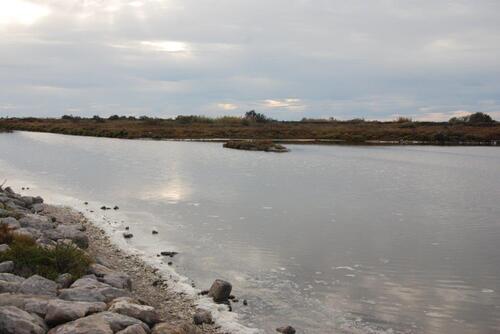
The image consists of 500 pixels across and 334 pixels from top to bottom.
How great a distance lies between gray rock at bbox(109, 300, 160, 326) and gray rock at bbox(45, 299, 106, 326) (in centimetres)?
29

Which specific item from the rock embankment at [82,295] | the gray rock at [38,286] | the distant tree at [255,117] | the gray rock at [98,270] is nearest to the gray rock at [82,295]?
the rock embankment at [82,295]

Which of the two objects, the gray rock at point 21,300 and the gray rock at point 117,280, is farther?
the gray rock at point 117,280

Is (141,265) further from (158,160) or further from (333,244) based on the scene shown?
(158,160)

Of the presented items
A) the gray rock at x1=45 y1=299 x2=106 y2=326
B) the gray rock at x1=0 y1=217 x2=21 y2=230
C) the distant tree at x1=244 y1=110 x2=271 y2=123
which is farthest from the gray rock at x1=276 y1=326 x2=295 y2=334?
the distant tree at x1=244 y1=110 x2=271 y2=123

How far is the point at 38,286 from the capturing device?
9.36m

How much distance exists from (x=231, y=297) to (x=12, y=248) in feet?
15.9

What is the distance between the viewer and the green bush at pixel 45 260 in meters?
10.5

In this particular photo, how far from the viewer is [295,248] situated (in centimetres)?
→ 1567

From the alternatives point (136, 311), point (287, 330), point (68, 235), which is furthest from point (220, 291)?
point (68, 235)

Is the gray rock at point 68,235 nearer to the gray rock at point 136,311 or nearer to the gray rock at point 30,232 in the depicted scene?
the gray rock at point 30,232


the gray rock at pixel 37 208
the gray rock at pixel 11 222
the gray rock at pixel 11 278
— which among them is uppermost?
the gray rock at pixel 11 222

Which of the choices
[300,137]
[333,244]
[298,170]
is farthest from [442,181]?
[300,137]

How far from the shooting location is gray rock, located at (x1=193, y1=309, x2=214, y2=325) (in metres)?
9.82

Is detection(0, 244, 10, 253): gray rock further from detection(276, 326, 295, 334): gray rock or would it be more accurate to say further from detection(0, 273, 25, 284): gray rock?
detection(276, 326, 295, 334): gray rock
